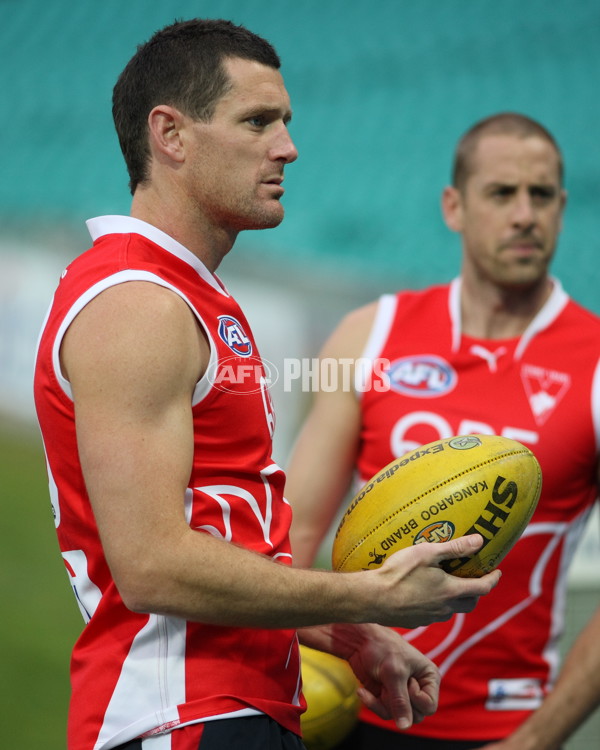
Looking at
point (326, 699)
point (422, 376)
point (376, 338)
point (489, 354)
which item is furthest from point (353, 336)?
point (326, 699)

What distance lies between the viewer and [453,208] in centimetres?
367

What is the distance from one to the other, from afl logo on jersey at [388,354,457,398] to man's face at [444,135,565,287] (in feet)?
1.18

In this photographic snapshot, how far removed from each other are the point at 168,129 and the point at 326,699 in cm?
147

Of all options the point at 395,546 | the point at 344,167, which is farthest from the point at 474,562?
the point at 344,167

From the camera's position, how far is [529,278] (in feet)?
10.9

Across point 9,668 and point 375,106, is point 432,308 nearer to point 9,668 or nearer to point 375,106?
point 9,668

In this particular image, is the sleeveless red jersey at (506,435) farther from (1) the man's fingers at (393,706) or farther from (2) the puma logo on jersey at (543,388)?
(1) the man's fingers at (393,706)

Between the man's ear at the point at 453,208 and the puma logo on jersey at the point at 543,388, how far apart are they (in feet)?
2.11

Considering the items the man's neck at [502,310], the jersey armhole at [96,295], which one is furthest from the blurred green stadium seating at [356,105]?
Result: the jersey armhole at [96,295]

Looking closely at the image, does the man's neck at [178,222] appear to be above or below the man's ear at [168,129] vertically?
below

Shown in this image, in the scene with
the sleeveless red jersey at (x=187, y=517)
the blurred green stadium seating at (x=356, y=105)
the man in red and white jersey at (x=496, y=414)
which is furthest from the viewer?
the blurred green stadium seating at (x=356, y=105)

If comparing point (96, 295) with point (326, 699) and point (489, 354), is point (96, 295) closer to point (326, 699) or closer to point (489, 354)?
point (326, 699)

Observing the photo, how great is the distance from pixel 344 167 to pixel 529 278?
217 inches

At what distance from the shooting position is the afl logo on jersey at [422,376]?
3.21m
